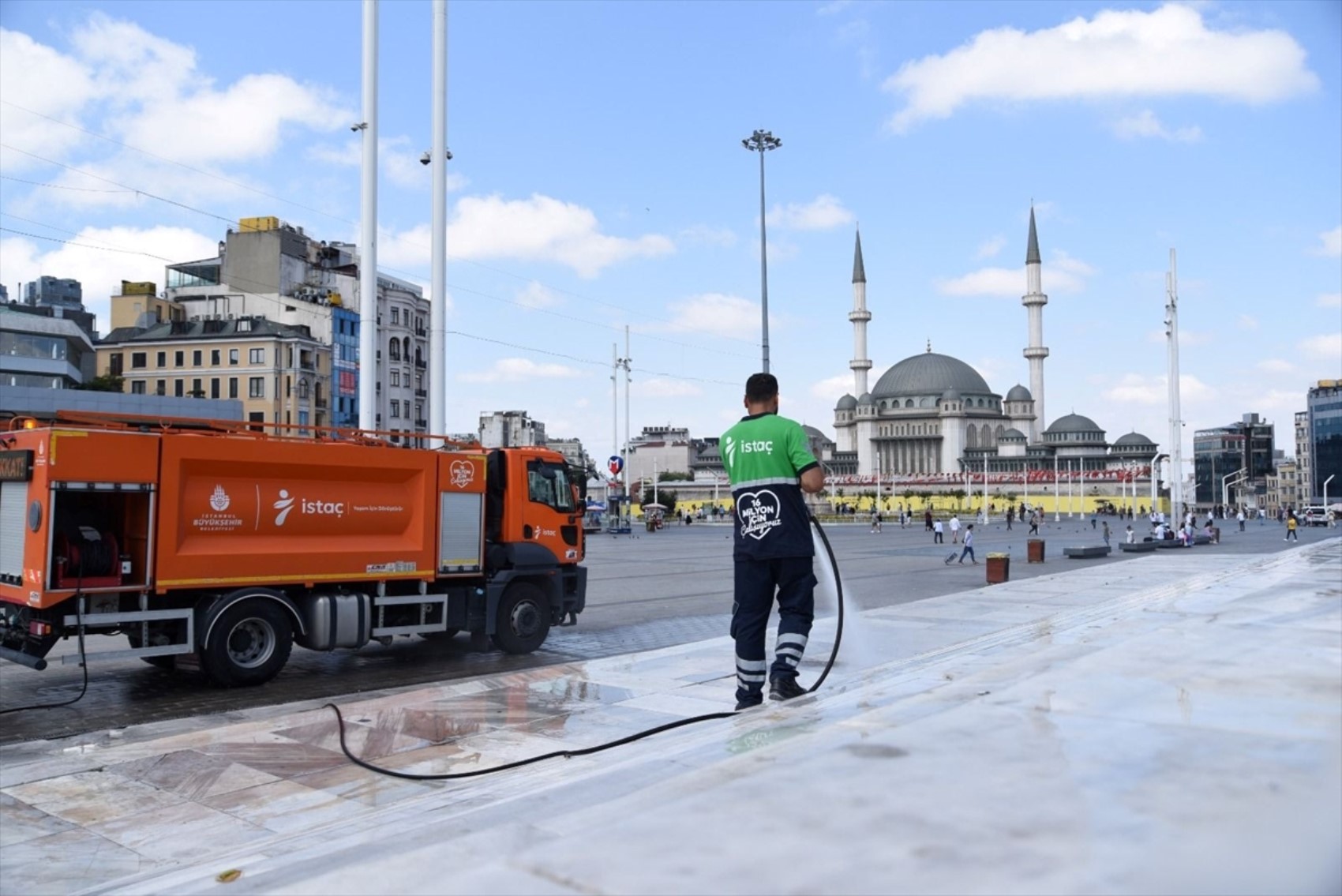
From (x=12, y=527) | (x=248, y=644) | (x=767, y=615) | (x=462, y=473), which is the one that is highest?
(x=462, y=473)

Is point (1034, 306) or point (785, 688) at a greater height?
point (1034, 306)

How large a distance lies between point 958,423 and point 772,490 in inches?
5977

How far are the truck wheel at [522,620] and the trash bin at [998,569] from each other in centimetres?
1098

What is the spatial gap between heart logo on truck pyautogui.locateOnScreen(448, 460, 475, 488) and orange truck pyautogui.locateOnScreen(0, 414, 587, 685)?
21 mm

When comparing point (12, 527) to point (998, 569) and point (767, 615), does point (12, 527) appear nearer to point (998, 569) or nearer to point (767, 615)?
point (767, 615)

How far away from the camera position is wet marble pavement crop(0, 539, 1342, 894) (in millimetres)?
2986

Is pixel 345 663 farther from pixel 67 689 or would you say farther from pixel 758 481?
pixel 758 481

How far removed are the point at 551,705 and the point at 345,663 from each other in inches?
167

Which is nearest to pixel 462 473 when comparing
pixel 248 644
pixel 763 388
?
pixel 248 644

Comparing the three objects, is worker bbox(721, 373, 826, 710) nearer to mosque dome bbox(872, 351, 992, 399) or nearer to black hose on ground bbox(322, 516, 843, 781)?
black hose on ground bbox(322, 516, 843, 781)

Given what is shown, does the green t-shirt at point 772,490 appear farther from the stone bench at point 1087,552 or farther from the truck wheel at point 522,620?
the stone bench at point 1087,552

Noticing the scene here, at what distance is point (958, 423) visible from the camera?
152750mm

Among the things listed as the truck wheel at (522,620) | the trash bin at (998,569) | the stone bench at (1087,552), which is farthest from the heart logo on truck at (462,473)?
the stone bench at (1087,552)

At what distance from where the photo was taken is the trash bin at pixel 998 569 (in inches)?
811
